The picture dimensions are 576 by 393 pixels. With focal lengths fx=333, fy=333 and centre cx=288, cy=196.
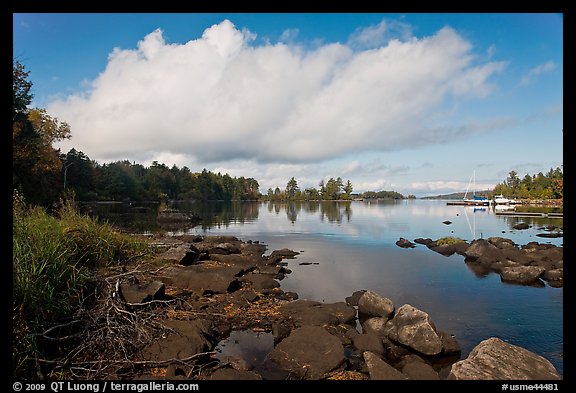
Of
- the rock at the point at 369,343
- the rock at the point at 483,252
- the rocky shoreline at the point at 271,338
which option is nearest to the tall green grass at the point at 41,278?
the rocky shoreline at the point at 271,338

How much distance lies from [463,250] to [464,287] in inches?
369

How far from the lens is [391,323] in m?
8.89

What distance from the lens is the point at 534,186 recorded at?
11081cm

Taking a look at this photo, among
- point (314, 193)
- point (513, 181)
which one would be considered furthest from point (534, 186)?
point (314, 193)

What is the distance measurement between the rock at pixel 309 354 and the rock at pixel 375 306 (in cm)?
300

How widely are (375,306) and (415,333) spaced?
213 cm

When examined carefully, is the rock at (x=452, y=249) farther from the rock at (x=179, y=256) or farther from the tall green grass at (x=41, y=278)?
the tall green grass at (x=41, y=278)

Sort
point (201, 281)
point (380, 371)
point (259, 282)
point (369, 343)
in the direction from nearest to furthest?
point (380, 371)
point (369, 343)
point (201, 281)
point (259, 282)

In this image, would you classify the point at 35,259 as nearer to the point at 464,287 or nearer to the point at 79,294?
the point at 79,294

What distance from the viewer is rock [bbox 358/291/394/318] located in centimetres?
988

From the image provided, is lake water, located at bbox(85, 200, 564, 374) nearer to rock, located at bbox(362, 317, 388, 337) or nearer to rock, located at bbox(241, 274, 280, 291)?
rock, located at bbox(241, 274, 280, 291)

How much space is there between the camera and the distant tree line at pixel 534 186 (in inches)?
Result: 3636

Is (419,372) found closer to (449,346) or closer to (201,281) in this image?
(449,346)

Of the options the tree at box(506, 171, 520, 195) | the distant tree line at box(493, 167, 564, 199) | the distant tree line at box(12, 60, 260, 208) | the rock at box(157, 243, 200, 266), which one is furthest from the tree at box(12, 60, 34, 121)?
the tree at box(506, 171, 520, 195)
